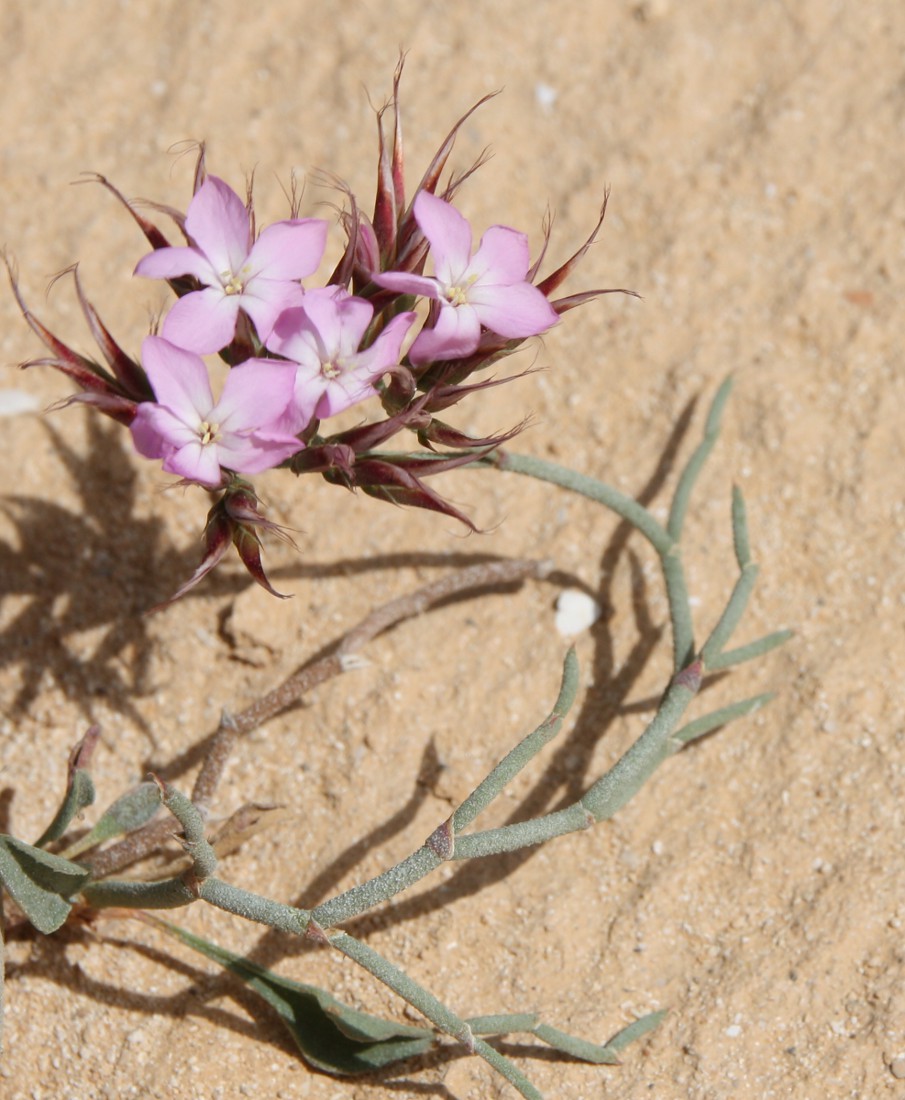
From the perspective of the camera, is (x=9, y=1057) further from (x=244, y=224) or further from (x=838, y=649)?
(x=838, y=649)

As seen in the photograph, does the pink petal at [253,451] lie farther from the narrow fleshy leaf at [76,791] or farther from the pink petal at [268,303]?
the narrow fleshy leaf at [76,791]

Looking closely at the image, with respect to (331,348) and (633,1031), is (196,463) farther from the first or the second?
(633,1031)

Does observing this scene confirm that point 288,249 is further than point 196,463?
Yes

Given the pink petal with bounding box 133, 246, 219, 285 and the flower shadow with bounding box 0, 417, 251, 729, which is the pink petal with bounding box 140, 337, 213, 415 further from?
the flower shadow with bounding box 0, 417, 251, 729

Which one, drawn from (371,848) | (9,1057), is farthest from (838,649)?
(9,1057)

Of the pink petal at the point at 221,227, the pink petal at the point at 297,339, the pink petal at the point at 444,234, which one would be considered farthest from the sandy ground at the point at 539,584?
the pink petal at the point at 444,234

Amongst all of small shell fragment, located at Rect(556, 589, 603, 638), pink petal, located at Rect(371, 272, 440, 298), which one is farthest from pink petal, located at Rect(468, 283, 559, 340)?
small shell fragment, located at Rect(556, 589, 603, 638)

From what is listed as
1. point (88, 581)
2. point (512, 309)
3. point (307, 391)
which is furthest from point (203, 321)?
point (88, 581)
